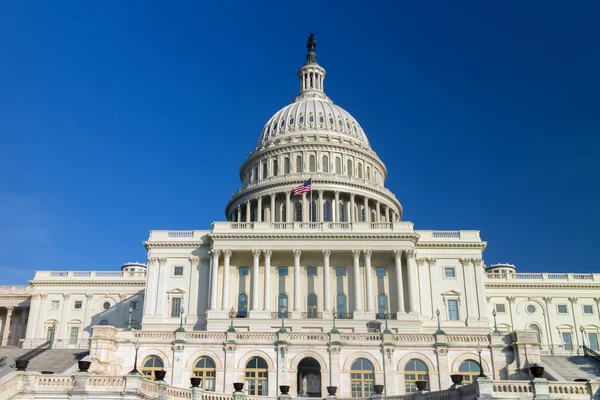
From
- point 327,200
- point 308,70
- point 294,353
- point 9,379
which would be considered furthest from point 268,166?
point 9,379

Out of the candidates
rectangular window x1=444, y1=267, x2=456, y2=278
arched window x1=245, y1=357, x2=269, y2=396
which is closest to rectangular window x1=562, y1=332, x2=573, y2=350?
rectangular window x1=444, y1=267, x2=456, y2=278

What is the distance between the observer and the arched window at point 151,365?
165 feet

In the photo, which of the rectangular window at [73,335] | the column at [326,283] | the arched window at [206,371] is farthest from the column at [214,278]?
the rectangular window at [73,335]

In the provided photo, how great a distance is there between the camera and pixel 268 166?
114m

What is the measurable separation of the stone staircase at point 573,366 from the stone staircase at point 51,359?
3808 centimetres

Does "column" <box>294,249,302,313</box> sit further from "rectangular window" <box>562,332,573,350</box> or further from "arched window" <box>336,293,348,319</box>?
"rectangular window" <box>562,332,573,350</box>

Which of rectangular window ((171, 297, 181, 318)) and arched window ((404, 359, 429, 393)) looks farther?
rectangular window ((171, 297, 181, 318))

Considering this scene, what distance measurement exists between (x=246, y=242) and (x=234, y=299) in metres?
7.10

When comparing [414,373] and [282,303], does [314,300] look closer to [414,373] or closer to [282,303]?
[282,303]

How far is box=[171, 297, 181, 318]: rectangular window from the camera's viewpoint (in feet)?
263

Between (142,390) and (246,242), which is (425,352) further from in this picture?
(246,242)

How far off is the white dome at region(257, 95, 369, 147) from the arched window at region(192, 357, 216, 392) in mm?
70309

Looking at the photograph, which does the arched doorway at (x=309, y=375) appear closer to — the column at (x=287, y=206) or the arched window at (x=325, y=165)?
the column at (x=287, y=206)

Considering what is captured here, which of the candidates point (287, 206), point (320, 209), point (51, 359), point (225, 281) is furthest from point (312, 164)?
point (51, 359)
